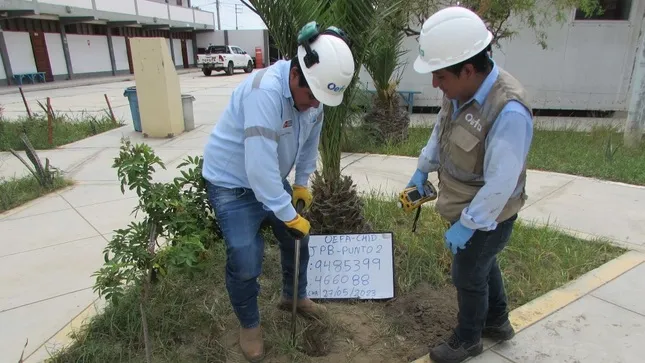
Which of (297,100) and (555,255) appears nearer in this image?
(297,100)

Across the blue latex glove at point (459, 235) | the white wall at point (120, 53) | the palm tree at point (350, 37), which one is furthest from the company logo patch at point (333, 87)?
the white wall at point (120, 53)

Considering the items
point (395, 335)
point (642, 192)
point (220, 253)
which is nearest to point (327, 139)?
point (220, 253)

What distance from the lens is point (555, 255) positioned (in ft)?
10.5

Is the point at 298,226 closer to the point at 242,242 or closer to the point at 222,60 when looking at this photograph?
the point at 242,242

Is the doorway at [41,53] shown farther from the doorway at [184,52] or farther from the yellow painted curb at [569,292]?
the yellow painted curb at [569,292]

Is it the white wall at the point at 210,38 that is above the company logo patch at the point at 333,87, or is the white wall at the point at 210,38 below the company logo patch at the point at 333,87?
above

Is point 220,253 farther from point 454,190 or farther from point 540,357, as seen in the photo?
point 540,357

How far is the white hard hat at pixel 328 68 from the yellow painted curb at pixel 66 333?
1944 millimetres

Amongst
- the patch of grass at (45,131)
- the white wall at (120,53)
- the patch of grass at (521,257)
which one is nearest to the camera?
the patch of grass at (521,257)

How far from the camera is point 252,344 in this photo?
91.7 inches

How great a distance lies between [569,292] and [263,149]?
87.3 inches

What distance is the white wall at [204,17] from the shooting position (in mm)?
36094

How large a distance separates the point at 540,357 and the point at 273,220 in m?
1.57

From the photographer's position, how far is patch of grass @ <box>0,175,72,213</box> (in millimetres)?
4539
